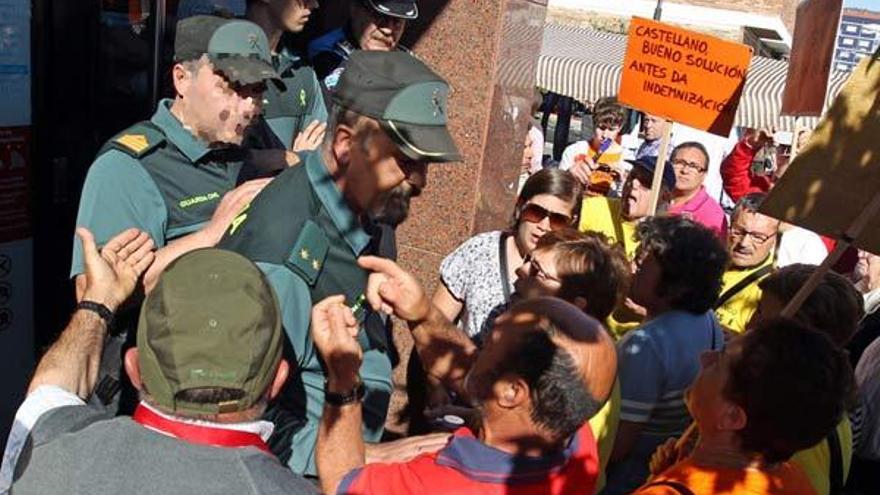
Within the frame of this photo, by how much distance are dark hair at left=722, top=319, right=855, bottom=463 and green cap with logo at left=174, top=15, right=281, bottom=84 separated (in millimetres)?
1916

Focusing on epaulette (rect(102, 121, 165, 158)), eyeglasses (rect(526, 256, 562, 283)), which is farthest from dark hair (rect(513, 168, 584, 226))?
epaulette (rect(102, 121, 165, 158))

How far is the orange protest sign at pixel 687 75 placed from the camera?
5895mm

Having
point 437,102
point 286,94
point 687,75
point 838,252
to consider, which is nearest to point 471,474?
point 437,102

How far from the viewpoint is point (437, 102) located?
2.94m

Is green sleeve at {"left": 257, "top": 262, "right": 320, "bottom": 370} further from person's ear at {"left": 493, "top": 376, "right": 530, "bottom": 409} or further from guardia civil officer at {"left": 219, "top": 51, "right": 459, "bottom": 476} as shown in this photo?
person's ear at {"left": 493, "top": 376, "right": 530, "bottom": 409}

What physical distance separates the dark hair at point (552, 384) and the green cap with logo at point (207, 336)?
0.58m

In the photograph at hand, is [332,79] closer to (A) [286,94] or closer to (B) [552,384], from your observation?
(A) [286,94]

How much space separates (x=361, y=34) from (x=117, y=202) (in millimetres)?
2000

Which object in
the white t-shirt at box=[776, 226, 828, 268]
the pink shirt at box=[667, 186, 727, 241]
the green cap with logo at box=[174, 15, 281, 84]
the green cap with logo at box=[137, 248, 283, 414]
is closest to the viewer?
the green cap with logo at box=[137, 248, 283, 414]

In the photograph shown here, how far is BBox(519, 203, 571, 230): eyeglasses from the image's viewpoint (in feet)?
14.4

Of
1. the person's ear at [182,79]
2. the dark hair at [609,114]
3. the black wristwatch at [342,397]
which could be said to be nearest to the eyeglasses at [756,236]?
the person's ear at [182,79]

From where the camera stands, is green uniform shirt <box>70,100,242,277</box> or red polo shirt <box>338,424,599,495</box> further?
green uniform shirt <box>70,100,242,277</box>

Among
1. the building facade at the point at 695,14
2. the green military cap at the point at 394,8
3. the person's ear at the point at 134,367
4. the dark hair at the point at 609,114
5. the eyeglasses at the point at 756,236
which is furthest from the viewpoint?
the building facade at the point at 695,14

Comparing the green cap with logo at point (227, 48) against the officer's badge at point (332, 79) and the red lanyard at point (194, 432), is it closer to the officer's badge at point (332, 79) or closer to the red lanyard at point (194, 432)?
the officer's badge at point (332, 79)
